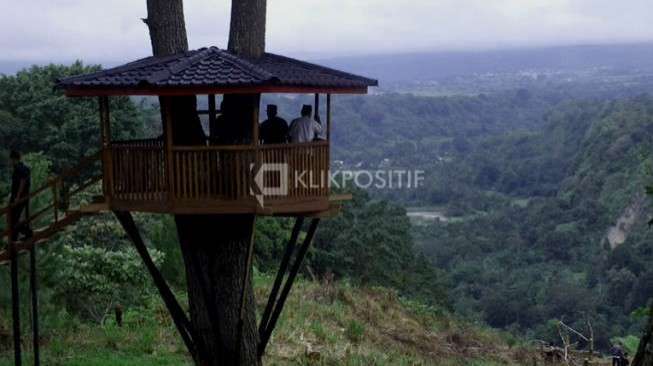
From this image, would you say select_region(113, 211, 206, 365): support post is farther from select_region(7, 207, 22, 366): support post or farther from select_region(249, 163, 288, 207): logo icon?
select_region(249, 163, 288, 207): logo icon

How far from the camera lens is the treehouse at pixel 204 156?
8914 mm

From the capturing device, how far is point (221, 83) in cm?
877

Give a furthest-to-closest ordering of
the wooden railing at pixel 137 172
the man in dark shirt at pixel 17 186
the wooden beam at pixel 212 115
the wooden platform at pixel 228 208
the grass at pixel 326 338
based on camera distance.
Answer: the grass at pixel 326 338 → the wooden beam at pixel 212 115 → the man in dark shirt at pixel 17 186 → the wooden railing at pixel 137 172 → the wooden platform at pixel 228 208

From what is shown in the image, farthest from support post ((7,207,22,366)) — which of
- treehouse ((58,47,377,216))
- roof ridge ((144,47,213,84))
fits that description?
roof ridge ((144,47,213,84))

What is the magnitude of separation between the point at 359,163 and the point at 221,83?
103 m

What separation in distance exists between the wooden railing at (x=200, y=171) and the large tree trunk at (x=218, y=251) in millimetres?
1005

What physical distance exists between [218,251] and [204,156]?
1794 millimetres

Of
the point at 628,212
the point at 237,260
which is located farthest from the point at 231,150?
the point at 628,212

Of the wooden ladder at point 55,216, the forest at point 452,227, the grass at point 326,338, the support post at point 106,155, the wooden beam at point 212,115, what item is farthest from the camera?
the forest at point 452,227

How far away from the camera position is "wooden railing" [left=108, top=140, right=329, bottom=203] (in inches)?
363

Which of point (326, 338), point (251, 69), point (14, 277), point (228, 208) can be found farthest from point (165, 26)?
point (326, 338)

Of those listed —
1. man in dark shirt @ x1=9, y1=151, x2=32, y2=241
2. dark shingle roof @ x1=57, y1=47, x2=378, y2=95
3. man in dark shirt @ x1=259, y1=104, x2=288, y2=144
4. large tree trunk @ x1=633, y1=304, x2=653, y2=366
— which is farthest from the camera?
man in dark shirt @ x1=9, y1=151, x2=32, y2=241

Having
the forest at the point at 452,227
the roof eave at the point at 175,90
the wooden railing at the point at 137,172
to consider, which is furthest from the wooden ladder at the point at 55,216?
the forest at the point at 452,227

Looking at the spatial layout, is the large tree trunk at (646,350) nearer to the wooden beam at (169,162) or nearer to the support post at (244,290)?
the wooden beam at (169,162)
